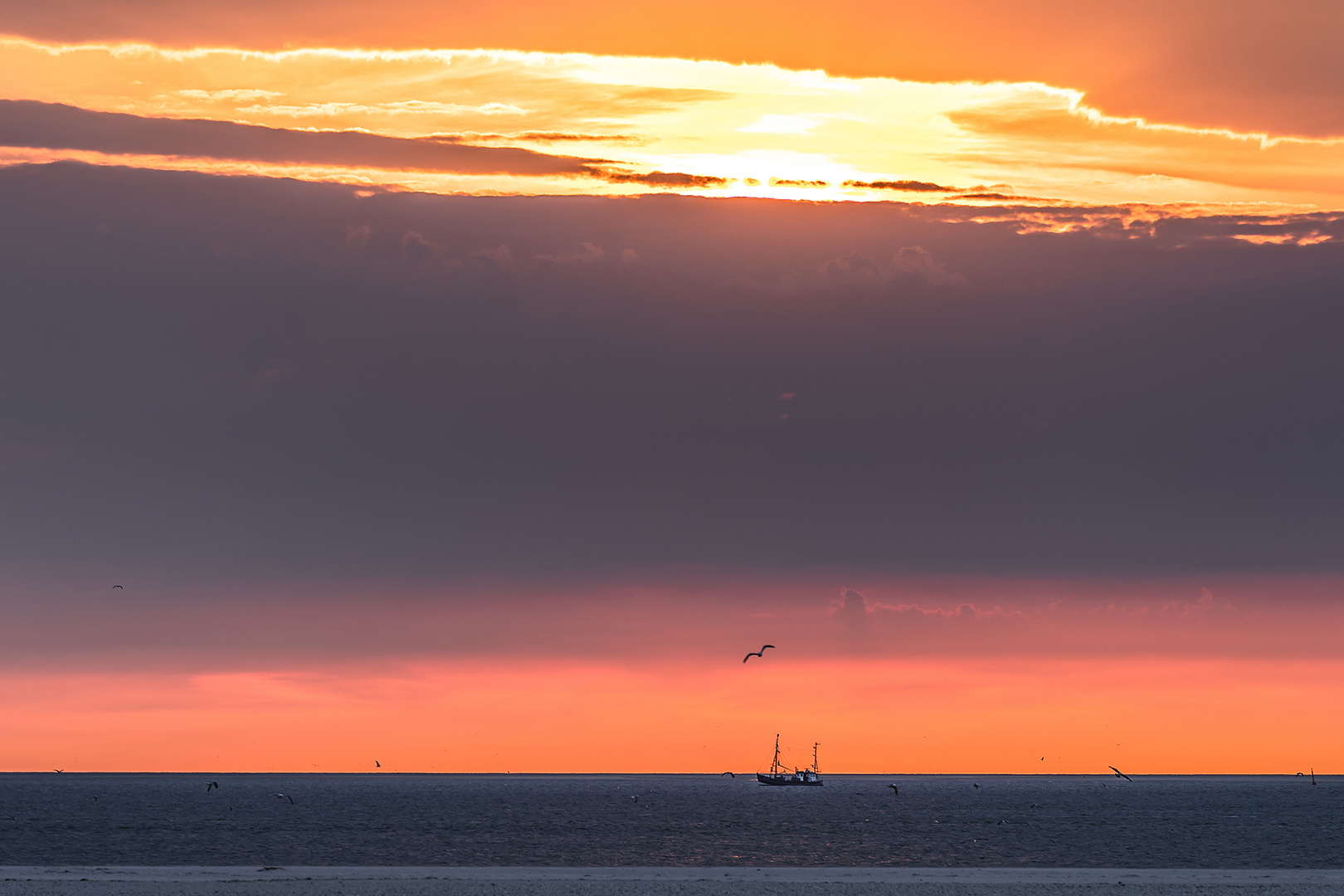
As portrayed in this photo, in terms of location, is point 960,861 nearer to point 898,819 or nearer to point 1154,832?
point 1154,832

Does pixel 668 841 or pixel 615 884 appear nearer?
pixel 615 884

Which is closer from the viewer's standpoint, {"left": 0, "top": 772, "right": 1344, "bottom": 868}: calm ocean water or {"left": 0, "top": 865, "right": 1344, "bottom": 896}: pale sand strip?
{"left": 0, "top": 865, "right": 1344, "bottom": 896}: pale sand strip

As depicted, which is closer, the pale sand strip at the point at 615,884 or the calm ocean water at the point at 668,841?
the pale sand strip at the point at 615,884

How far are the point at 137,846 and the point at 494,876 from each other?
278ft

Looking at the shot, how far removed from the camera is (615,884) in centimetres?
5944

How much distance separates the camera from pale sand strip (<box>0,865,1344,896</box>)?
56406 mm

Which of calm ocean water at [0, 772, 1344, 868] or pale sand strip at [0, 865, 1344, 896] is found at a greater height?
calm ocean water at [0, 772, 1344, 868]

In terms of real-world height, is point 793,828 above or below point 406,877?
above

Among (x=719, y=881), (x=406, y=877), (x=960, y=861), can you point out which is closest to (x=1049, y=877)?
(x=719, y=881)

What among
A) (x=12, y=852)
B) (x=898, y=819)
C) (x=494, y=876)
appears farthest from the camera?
(x=898, y=819)

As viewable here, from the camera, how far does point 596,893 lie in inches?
2250

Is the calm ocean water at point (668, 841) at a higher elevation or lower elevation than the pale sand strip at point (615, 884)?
higher

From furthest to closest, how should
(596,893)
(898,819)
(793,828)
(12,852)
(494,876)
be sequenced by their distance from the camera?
(898,819), (793,828), (12,852), (494,876), (596,893)

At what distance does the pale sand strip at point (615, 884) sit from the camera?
56406 millimetres
